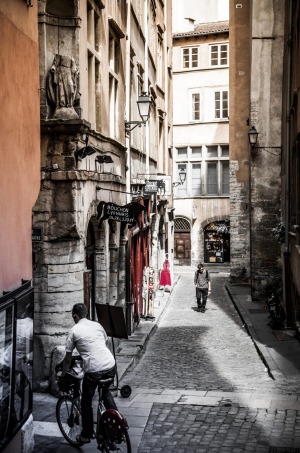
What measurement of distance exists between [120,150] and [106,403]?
32.9ft

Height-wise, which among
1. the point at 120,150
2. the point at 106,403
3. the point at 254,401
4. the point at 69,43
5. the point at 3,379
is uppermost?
the point at 69,43

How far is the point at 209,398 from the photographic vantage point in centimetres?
1113

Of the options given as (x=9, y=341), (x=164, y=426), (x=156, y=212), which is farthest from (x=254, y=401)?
(x=156, y=212)

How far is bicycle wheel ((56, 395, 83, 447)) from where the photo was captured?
855cm

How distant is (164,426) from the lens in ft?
31.3

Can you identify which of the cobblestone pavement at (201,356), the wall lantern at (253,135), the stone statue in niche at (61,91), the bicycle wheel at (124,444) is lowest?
the cobblestone pavement at (201,356)

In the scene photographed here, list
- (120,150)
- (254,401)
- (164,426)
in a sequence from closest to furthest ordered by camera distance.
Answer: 1. (164,426)
2. (254,401)
3. (120,150)

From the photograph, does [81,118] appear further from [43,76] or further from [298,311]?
[298,311]

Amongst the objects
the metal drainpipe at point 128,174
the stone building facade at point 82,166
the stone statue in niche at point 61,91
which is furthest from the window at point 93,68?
the metal drainpipe at point 128,174

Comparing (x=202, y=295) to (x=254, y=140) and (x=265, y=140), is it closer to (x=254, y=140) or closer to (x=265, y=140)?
(x=254, y=140)

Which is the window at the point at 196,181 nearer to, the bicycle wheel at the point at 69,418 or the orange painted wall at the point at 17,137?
the orange painted wall at the point at 17,137

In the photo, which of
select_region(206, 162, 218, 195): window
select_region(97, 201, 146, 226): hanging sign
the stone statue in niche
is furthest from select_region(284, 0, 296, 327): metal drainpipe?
select_region(206, 162, 218, 195): window

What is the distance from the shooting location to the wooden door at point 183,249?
45.6m

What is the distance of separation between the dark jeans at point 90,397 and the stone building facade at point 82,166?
334 cm
